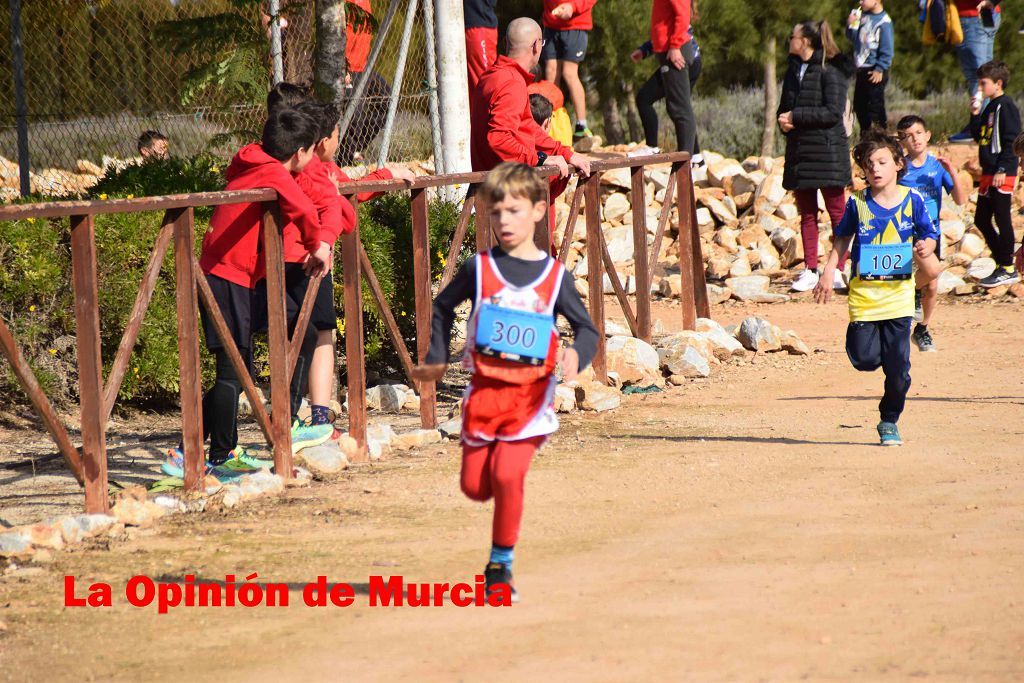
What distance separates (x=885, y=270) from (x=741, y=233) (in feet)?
25.5

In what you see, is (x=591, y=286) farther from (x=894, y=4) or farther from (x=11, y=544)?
(x=894, y=4)

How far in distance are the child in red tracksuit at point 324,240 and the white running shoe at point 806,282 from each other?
5708 millimetres

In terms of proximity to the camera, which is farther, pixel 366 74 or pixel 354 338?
pixel 366 74

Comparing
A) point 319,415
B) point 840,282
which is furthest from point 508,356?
point 840,282

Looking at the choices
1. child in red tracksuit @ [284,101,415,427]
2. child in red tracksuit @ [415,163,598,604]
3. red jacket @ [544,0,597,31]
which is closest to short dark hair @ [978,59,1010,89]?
red jacket @ [544,0,597,31]

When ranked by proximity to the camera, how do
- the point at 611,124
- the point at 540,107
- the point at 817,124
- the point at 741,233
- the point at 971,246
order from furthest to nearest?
the point at 611,124 → the point at 741,233 → the point at 971,246 → the point at 817,124 → the point at 540,107

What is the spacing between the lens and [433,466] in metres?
6.34

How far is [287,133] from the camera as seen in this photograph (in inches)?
234

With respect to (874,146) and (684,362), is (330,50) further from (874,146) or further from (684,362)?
(874,146)

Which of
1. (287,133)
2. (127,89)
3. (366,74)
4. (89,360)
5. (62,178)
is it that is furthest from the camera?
(62,178)

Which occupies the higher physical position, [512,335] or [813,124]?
[813,124]

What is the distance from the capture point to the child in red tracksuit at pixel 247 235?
19.4ft

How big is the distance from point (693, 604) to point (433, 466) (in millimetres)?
2329

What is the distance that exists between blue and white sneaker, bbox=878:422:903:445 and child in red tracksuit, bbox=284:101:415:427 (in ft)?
8.49
